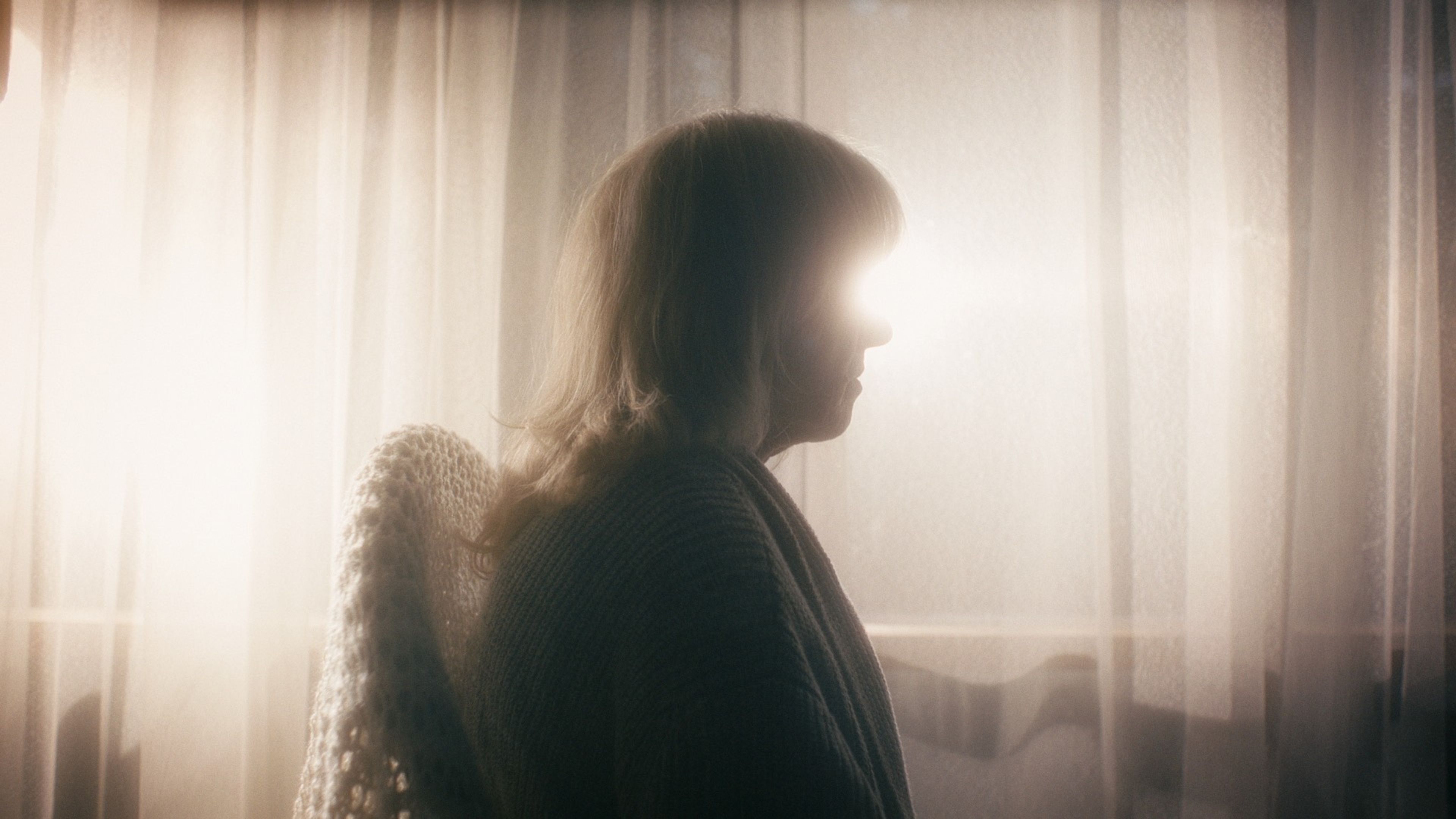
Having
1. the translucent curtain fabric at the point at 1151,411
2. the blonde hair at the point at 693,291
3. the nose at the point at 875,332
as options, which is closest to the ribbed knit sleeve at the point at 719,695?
the blonde hair at the point at 693,291

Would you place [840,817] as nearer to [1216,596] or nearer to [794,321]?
[794,321]

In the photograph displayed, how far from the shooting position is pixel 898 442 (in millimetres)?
1199

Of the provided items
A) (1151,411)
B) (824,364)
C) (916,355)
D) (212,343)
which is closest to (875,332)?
(824,364)

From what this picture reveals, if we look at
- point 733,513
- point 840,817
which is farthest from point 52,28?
point 840,817

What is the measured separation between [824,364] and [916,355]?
0.61m

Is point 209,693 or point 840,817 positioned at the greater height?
point 840,817

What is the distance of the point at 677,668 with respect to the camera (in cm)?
43

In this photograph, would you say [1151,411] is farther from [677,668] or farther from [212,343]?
[212,343]

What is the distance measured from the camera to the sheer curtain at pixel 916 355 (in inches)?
44.8

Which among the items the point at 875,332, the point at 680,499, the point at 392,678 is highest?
the point at 875,332

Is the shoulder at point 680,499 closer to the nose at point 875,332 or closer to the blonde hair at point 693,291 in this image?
the blonde hair at point 693,291

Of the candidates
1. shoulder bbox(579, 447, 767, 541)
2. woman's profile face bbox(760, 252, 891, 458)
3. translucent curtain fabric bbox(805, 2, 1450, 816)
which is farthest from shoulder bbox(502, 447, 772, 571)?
translucent curtain fabric bbox(805, 2, 1450, 816)

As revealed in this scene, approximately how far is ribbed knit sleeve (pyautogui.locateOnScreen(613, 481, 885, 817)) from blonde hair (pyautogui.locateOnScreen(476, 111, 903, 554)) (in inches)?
4.0

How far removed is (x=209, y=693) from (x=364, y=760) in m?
1.01
